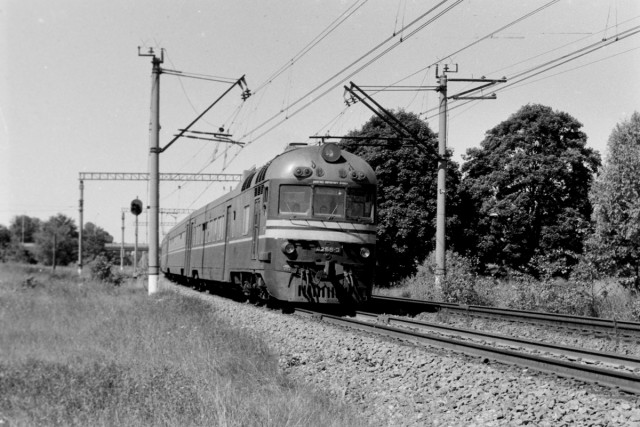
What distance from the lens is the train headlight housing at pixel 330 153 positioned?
14.4m

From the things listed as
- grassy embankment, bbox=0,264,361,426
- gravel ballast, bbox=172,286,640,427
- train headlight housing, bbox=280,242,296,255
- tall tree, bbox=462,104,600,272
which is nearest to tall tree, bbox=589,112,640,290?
tall tree, bbox=462,104,600,272


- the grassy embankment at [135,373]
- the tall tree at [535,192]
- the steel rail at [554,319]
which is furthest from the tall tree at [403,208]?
the grassy embankment at [135,373]

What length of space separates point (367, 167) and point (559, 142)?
28.1 m

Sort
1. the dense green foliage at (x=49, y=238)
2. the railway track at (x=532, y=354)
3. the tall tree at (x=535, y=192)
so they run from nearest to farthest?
the railway track at (x=532, y=354) → the tall tree at (x=535, y=192) → the dense green foliage at (x=49, y=238)

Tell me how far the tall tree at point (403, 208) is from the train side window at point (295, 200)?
2160 centimetres

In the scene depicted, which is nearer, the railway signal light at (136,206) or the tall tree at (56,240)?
the railway signal light at (136,206)

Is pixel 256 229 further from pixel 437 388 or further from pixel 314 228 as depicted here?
→ pixel 437 388

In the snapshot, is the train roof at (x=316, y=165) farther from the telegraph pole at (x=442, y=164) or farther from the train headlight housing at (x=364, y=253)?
the telegraph pole at (x=442, y=164)

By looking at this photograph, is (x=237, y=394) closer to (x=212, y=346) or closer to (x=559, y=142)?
(x=212, y=346)

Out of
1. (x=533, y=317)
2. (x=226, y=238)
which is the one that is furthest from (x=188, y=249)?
(x=533, y=317)

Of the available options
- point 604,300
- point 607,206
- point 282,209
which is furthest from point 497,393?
point 607,206

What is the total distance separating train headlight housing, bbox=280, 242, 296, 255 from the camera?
13.6m

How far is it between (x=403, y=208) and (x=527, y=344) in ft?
86.2

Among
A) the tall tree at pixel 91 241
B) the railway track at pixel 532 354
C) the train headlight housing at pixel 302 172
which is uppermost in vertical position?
the train headlight housing at pixel 302 172
